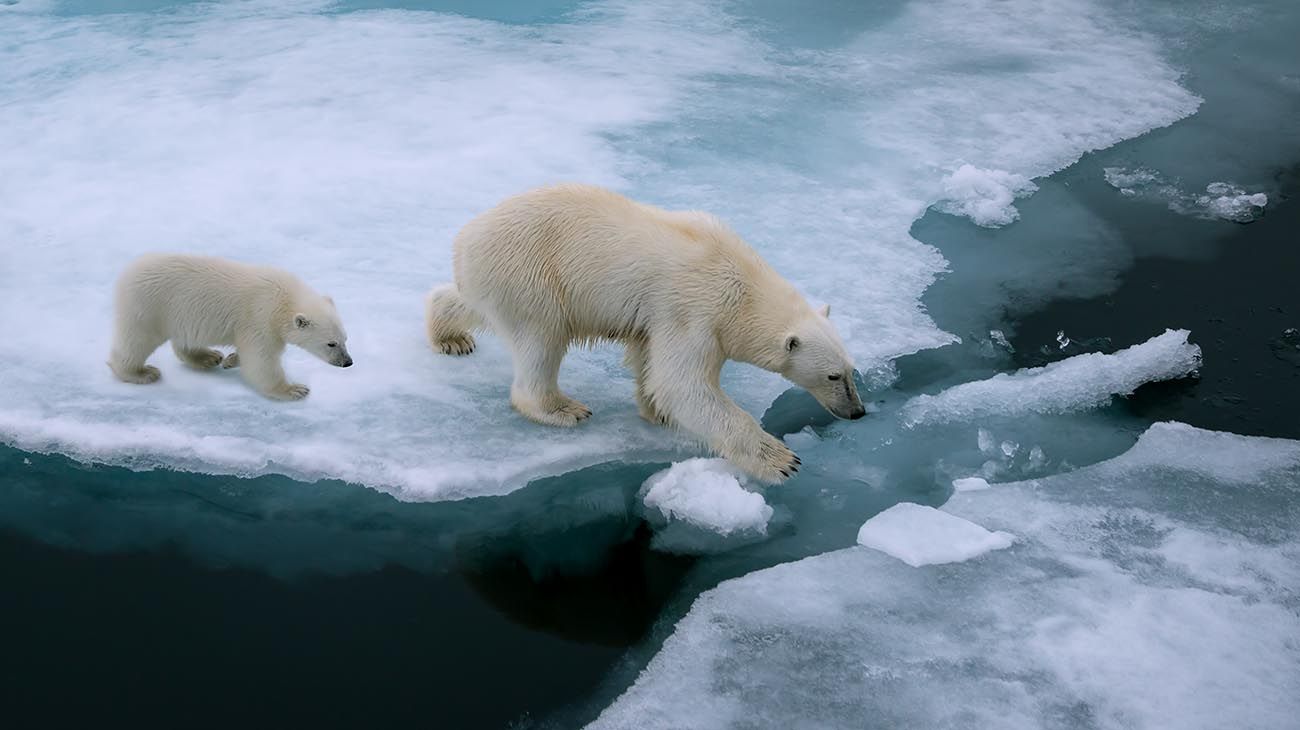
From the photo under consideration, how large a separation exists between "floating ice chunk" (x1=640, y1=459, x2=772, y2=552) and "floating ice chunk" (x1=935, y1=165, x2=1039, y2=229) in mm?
2813

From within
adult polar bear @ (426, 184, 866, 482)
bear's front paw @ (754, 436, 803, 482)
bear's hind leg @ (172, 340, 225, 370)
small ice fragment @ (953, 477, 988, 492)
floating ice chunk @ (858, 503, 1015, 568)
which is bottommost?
floating ice chunk @ (858, 503, 1015, 568)

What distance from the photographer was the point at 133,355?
4.25 m

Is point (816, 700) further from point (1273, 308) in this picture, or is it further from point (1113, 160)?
point (1113, 160)

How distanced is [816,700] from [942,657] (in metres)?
0.41

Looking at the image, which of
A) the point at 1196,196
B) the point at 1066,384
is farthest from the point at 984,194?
the point at 1066,384

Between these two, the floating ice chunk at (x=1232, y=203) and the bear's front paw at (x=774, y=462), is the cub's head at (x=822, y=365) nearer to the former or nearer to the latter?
the bear's front paw at (x=774, y=462)

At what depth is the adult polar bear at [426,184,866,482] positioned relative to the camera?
3998mm

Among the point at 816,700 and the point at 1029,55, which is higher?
the point at 1029,55

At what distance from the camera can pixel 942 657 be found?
3309 mm

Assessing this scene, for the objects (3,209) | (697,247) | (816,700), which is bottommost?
(816,700)

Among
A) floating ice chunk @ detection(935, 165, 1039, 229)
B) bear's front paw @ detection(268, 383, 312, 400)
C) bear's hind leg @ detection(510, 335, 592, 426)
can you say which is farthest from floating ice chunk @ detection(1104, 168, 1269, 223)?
bear's front paw @ detection(268, 383, 312, 400)

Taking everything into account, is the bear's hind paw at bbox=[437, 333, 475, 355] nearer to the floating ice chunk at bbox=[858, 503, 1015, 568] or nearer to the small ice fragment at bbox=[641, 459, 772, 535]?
the small ice fragment at bbox=[641, 459, 772, 535]

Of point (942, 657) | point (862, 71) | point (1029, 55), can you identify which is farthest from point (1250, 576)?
point (1029, 55)

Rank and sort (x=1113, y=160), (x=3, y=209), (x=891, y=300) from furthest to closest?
1. (x=1113, y=160)
2. (x=3, y=209)
3. (x=891, y=300)
